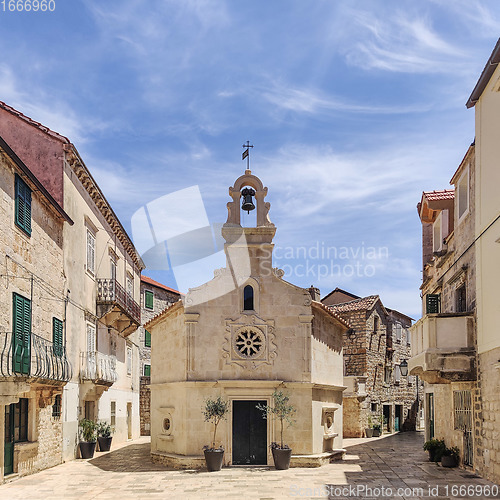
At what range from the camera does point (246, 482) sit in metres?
17.1

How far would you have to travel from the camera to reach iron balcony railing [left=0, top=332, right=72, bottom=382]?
1495cm

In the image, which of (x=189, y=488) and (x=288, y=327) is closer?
(x=189, y=488)

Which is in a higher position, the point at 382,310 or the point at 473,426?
the point at 382,310

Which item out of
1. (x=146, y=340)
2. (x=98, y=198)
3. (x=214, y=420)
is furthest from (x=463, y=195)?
(x=146, y=340)

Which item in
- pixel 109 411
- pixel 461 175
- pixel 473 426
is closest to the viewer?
pixel 473 426

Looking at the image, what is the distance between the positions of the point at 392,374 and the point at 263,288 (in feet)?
82.0

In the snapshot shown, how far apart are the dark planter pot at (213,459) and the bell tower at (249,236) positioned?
5721mm

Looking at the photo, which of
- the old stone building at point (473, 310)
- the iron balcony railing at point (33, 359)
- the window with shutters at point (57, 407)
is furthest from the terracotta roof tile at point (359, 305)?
the iron balcony railing at point (33, 359)

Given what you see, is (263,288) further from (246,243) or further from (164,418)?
(164,418)

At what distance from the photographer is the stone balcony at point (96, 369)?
76.8ft

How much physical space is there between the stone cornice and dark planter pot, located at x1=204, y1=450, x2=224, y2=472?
10.9m

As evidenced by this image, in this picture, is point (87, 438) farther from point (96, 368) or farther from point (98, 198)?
point (98, 198)

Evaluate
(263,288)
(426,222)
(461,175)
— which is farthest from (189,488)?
(426,222)

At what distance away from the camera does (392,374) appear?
4316cm
